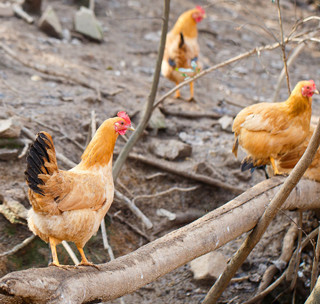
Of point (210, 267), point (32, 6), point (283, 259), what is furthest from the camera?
point (32, 6)

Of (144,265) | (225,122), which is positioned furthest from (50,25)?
(144,265)

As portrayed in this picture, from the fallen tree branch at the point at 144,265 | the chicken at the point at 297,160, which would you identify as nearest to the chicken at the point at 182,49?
the chicken at the point at 297,160

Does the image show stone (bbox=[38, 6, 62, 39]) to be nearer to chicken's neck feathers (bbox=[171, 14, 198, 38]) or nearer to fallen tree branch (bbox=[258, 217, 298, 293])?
chicken's neck feathers (bbox=[171, 14, 198, 38])

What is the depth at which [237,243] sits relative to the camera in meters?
5.25

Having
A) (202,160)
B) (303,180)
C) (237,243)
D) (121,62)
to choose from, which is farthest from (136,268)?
(121,62)

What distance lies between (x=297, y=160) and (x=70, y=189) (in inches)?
90.9

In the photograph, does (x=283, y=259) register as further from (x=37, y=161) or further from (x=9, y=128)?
Result: (x=9, y=128)

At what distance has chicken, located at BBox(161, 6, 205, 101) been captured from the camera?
6.93 meters

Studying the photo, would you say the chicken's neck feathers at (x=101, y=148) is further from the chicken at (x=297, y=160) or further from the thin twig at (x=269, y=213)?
the chicken at (x=297, y=160)

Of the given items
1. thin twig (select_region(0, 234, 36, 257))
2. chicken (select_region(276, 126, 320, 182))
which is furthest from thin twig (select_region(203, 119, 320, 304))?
thin twig (select_region(0, 234, 36, 257))

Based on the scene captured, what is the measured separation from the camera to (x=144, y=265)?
9.56 ft

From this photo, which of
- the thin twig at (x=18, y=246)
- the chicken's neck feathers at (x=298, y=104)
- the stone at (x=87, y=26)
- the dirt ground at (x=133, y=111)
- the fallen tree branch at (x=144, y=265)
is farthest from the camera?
the stone at (x=87, y=26)

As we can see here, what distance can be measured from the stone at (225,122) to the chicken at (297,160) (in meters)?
1.99

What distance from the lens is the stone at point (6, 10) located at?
25.9ft
